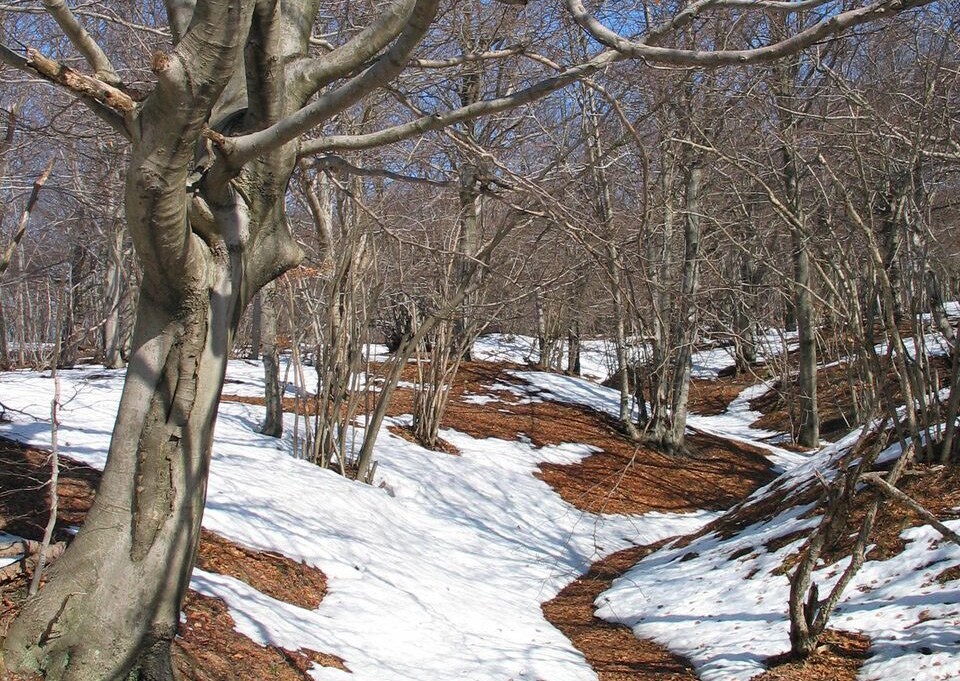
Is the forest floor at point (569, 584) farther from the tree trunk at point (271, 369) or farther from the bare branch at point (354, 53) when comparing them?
the tree trunk at point (271, 369)

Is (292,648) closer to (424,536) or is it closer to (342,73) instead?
(342,73)

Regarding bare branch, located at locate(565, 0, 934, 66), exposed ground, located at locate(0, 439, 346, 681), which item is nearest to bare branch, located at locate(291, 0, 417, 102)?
bare branch, located at locate(565, 0, 934, 66)

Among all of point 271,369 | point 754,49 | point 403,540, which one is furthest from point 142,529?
point 271,369

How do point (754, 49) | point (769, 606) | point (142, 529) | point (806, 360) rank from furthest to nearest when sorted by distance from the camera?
point (806, 360), point (769, 606), point (142, 529), point (754, 49)

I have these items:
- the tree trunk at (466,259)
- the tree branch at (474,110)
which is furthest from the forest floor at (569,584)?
the tree branch at (474,110)

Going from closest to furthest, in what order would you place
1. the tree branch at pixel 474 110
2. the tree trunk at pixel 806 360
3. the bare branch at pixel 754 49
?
the bare branch at pixel 754 49, the tree branch at pixel 474 110, the tree trunk at pixel 806 360

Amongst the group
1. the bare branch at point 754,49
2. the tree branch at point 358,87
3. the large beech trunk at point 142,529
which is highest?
the bare branch at point 754,49

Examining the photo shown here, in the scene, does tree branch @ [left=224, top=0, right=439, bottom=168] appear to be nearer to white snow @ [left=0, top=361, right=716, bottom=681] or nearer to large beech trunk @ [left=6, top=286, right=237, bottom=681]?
large beech trunk @ [left=6, top=286, right=237, bottom=681]

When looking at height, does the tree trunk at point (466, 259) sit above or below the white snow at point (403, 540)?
above

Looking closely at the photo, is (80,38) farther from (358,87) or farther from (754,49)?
(754,49)

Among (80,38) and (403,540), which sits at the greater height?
(80,38)

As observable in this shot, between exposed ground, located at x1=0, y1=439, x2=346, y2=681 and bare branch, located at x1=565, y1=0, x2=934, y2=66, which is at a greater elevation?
bare branch, located at x1=565, y1=0, x2=934, y2=66

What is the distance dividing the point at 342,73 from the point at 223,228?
2.63ft

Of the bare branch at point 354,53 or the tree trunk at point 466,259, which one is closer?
the bare branch at point 354,53
